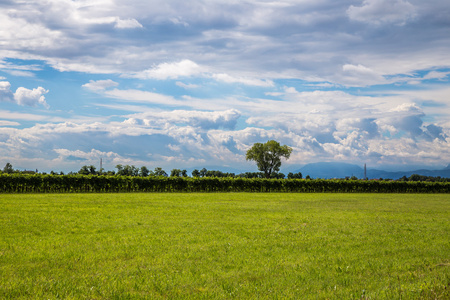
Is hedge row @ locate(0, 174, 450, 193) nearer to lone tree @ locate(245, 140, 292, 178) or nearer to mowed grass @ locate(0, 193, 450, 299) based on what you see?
mowed grass @ locate(0, 193, 450, 299)

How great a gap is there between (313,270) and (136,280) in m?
4.20

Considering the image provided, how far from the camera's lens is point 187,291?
7109 millimetres

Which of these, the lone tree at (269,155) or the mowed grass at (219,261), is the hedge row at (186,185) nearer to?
the mowed grass at (219,261)

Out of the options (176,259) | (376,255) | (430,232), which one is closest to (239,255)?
(176,259)

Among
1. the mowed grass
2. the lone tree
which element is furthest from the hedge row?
the lone tree

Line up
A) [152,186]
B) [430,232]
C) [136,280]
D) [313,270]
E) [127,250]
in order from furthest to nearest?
[152,186] < [430,232] < [127,250] < [313,270] < [136,280]

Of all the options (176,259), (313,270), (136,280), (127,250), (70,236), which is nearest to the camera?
(136,280)

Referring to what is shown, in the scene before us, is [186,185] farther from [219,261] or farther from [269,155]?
[269,155]

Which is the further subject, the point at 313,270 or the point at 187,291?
the point at 313,270

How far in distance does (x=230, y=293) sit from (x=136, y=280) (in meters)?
2.15

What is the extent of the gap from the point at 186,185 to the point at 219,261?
4501 cm

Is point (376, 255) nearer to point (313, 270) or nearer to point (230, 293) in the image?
point (313, 270)

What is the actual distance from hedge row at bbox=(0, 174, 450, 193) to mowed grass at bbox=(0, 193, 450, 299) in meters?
32.2

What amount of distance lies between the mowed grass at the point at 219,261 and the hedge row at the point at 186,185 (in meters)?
32.2
